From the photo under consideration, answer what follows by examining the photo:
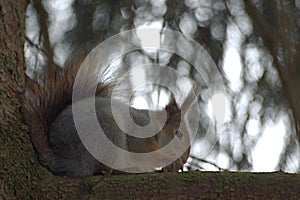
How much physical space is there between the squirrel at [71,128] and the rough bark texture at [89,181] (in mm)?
98

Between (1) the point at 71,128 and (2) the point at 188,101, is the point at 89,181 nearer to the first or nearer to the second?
(1) the point at 71,128

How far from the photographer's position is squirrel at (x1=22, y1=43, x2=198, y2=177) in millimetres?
1497

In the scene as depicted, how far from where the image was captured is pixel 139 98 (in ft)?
6.56

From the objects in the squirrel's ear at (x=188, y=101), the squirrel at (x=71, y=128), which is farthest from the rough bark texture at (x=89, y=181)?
the squirrel's ear at (x=188, y=101)

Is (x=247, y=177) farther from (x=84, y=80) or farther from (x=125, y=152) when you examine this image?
(x=84, y=80)

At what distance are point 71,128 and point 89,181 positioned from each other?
336mm

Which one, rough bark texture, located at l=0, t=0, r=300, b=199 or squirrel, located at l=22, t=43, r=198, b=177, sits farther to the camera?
squirrel, located at l=22, t=43, r=198, b=177

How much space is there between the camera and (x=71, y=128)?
1611 millimetres

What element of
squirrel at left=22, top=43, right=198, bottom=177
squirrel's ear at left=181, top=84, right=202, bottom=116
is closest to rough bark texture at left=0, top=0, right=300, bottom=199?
squirrel at left=22, top=43, right=198, bottom=177

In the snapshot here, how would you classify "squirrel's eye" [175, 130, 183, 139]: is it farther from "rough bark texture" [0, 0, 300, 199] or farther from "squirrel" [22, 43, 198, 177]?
"rough bark texture" [0, 0, 300, 199]

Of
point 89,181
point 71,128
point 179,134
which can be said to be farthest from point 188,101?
point 89,181

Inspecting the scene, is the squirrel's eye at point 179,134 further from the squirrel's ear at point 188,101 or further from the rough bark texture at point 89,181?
the rough bark texture at point 89,181

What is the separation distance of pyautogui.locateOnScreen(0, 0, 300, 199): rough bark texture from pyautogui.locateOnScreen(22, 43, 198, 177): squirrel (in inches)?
3.8

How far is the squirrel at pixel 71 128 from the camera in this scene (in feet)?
4.91
